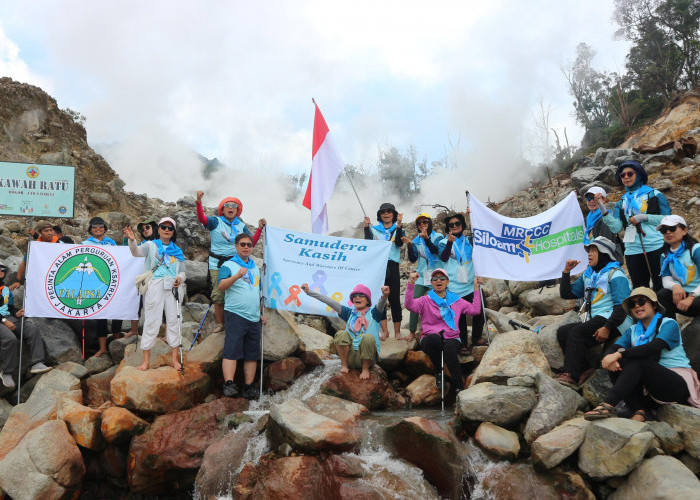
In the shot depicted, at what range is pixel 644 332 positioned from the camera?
5.31 m

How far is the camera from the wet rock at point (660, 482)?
163 inches

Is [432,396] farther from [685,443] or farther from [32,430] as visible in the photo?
[32,430]

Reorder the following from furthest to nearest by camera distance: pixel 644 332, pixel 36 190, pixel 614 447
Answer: pixel 36 190, pixel 644 332, pixel 614 447

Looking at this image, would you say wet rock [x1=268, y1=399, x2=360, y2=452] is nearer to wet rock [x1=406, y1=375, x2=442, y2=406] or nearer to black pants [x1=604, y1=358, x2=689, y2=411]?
wet rock [x1=406, y1=375, x2=442, y2=406]

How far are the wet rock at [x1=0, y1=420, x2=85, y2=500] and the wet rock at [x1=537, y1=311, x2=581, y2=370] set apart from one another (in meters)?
6.80

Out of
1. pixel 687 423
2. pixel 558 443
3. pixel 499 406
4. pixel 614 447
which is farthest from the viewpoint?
pixel 499 406

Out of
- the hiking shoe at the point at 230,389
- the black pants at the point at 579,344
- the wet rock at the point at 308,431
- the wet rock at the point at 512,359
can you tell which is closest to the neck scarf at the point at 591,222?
the black pants at the point at 579,344

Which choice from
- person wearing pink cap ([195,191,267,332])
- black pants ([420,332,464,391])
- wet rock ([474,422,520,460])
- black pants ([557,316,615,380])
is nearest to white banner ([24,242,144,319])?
person wearing pink cap ([195,191,267,332])

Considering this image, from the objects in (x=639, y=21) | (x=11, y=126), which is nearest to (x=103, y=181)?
(x=11, y=126)

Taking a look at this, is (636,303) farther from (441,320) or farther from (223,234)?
(223,234)

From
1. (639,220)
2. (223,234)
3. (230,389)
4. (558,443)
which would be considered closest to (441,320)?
(558,443)

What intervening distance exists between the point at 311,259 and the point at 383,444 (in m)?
3.22

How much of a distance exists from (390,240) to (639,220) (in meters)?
3.62

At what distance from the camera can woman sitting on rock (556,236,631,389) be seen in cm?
603
